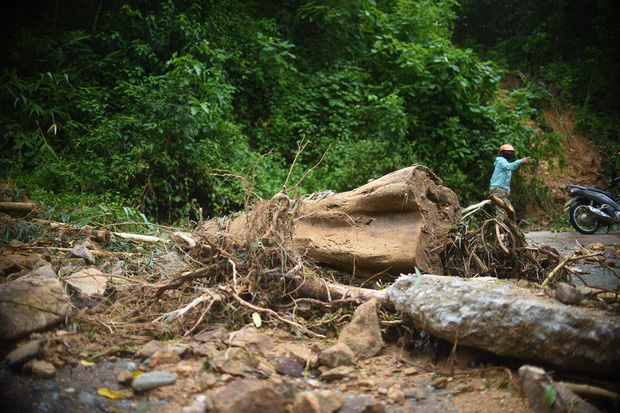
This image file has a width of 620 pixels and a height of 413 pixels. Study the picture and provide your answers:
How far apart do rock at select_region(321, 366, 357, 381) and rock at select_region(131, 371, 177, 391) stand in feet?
2.56

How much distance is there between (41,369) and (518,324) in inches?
95.1

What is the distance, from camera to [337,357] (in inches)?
99.4

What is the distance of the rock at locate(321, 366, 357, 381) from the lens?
2.40 m

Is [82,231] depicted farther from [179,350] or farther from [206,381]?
[206,381]

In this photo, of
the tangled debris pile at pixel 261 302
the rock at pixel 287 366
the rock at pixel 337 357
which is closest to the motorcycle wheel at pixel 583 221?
the tangled debris pile at pixel 261 302

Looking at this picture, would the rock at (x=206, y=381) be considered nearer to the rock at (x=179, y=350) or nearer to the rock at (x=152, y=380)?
the rock at (x=152, y=380)

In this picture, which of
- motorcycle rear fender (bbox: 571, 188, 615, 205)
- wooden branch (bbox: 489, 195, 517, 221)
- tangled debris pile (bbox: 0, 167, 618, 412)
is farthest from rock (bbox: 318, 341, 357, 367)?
motorcycle rear fender (bbox: 571, 188, 615, 205)

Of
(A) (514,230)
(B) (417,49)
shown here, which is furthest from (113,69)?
(A) (514,230)

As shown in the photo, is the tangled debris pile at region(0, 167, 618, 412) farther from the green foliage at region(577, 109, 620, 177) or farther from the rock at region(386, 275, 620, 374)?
the green foliage at region(577, 109, 620, 177)

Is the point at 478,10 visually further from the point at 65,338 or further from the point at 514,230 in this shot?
the point at 65,338

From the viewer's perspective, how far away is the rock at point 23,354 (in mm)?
2240

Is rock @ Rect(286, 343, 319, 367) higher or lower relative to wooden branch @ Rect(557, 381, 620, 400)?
lower

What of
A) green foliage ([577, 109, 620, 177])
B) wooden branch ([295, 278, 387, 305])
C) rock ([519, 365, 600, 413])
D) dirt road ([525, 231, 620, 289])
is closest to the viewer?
rock ([519, 365, 600, 413])

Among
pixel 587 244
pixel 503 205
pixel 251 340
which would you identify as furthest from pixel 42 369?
pixel 587 244
